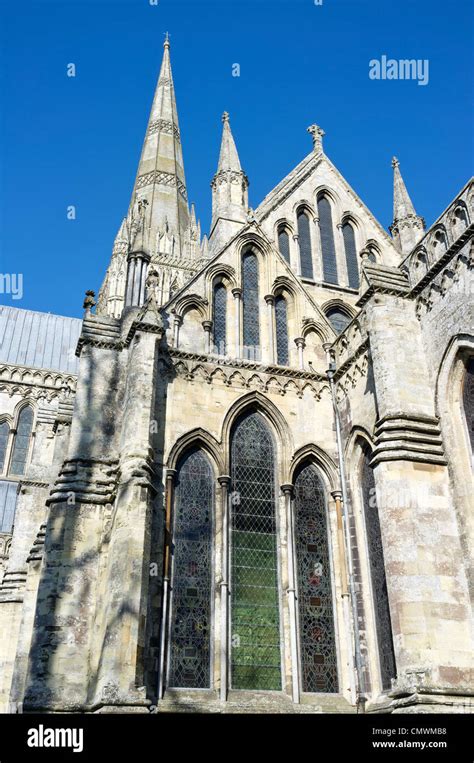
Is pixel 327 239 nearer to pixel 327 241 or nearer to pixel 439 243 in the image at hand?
pixel 327 241

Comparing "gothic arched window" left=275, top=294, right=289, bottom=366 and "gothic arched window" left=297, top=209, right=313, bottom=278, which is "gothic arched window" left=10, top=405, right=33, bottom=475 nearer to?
"gothic arched window" left=297, top=209, right=313, bottom=278

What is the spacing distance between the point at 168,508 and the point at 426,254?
705 cm

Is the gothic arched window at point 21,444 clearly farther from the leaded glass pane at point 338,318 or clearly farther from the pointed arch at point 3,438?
the leaded glass pane at point 338,318

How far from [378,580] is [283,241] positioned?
11.3m

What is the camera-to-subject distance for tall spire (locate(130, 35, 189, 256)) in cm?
4828

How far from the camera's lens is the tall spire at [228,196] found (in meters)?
18.7

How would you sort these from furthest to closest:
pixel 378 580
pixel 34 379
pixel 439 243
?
pixel 34 379 → pixel 378 580 → pixel 439 243

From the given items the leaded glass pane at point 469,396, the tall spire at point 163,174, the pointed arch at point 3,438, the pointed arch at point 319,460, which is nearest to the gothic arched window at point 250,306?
the pointed arch at point 319,460

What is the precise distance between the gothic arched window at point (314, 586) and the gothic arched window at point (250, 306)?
10.5 feet

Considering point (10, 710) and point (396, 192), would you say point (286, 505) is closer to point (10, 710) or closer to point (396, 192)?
point (10, 710)

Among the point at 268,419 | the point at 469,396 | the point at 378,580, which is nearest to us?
the point at 469,396

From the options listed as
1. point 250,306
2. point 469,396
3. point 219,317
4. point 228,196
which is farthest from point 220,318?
point 469,396

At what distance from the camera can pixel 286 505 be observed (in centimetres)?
1362

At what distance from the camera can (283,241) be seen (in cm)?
2011
